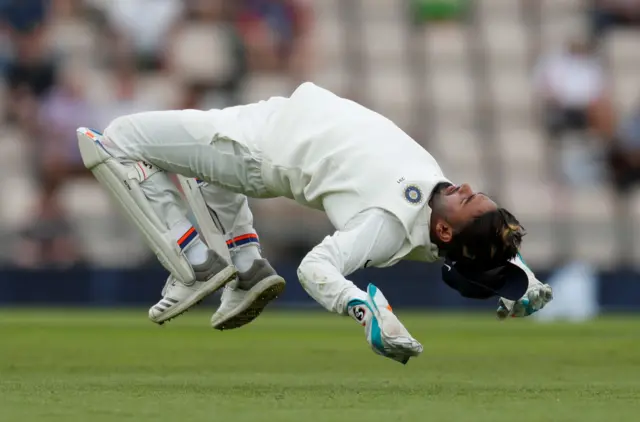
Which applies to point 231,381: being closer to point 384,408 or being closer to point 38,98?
point 384,408

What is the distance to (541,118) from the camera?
636 inches

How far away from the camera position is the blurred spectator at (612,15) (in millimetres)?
16797

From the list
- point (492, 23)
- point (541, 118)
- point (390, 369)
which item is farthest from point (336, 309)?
point (492, 23)

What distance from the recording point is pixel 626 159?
1498 centimetres

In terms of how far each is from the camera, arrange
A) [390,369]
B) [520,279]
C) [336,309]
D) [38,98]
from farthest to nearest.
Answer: [38,98]
[390,369]
[520,279]
[336,309]

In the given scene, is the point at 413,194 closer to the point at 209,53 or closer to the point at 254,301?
the point at 254,301

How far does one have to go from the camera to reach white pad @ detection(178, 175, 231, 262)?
727 centimetres

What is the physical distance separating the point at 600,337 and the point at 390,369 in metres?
3.04

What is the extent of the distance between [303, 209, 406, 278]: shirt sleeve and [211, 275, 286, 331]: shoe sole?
0.82 metres

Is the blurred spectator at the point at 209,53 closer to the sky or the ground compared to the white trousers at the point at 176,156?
closer to the ground

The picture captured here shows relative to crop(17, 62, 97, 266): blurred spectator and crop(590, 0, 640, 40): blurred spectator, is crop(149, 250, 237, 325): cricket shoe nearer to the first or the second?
crop(17, 62, 97, 266): blurred spectator

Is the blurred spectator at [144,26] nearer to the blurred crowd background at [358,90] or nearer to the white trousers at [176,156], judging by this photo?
the blurred crowd background at [358,90]

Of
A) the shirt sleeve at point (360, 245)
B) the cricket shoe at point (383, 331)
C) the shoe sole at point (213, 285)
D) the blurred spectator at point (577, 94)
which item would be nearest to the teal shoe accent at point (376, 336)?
the cricket shoe at point (383, 331)

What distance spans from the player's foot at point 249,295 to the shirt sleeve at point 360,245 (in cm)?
84
